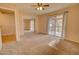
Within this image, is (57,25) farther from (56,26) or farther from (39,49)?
(39,49)

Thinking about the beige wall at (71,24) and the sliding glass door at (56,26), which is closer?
the beige wall at (71,24)

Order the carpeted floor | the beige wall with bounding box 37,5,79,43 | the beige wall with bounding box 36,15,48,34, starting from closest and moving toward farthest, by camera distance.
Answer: the carpeted floor, the beige wall with bounding box 37,5,79,43, the beige wall with bounding box 36,15,48,34

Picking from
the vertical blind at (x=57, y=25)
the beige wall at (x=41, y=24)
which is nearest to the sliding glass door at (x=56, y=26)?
the vertical blind at (x=57, y=25)

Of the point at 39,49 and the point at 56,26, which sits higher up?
the point at 56,26

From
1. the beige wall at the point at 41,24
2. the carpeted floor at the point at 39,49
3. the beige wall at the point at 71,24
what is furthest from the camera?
the beige wall at the point at 41,24

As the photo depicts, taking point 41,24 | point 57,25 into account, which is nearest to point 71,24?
point 57,25

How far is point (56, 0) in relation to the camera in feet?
2.63

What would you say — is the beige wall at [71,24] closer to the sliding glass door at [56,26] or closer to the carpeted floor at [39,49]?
the sliding glass door at [56,26]

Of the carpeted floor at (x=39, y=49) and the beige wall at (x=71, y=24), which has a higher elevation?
the beige wall at (x=71, y=24)

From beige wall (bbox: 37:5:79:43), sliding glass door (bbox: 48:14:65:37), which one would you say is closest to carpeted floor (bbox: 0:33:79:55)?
sliding glass door (bbox: 48:14:65:37)

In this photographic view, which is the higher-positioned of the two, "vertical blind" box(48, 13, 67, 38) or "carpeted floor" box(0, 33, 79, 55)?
"vertical blind" box(48, 13, 67, 38)

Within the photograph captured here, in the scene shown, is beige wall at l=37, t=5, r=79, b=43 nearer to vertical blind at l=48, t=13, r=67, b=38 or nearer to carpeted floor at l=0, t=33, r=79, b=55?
vertical blind at l=48, t=13, r=67, b=38
